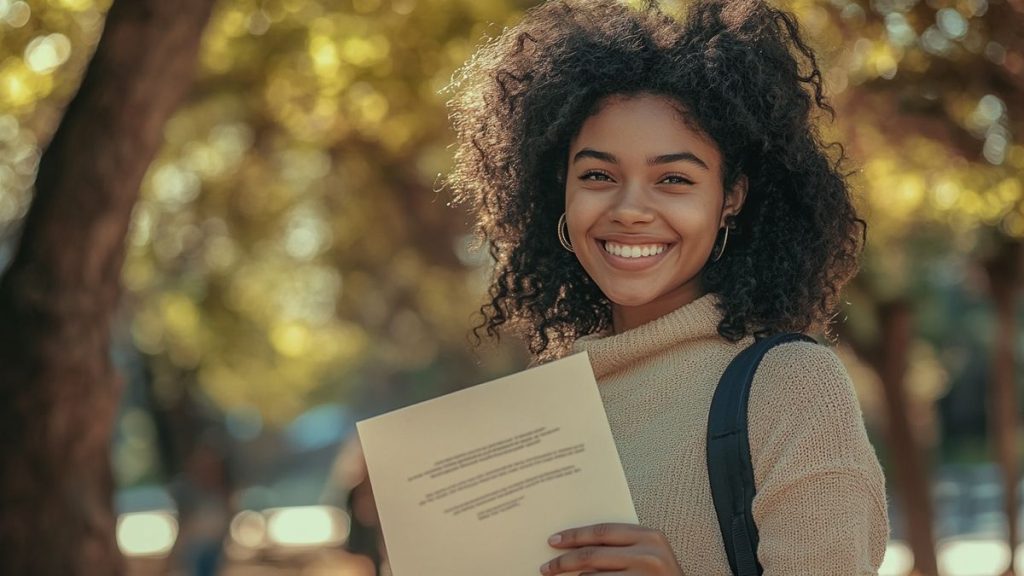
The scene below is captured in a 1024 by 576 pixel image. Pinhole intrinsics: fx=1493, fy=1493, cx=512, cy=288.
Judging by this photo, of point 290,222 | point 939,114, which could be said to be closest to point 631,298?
point 939,114

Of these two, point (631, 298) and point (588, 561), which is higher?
point (631, 298)

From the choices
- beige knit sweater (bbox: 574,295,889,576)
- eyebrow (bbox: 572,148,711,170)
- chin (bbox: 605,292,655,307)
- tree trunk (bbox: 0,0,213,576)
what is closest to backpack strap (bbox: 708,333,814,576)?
beige knit sweater (bbox: 574,295,889,576)

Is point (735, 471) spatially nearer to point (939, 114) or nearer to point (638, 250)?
point (638, 250)

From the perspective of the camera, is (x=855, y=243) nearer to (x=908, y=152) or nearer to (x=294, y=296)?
(x=908, y=152)

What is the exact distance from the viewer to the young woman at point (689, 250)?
2.32m

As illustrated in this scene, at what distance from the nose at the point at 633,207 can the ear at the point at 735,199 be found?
217 millimetres

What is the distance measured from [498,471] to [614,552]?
0.76ft

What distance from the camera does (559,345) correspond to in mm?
3205

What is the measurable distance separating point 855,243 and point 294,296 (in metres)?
17.6

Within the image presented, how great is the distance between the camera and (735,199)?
2.83 meters

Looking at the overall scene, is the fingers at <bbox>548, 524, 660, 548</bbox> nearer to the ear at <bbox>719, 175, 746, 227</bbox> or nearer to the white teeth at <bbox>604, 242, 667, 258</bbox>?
the white teeth at <bbox>604, 242, 667, 258</bbox>

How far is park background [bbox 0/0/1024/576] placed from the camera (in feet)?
23.7

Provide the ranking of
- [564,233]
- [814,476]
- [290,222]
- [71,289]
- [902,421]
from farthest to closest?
[290,222] → [902,421] → [71,289] → [564,233] → [814,476]

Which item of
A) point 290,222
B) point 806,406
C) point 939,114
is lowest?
point 806,406
